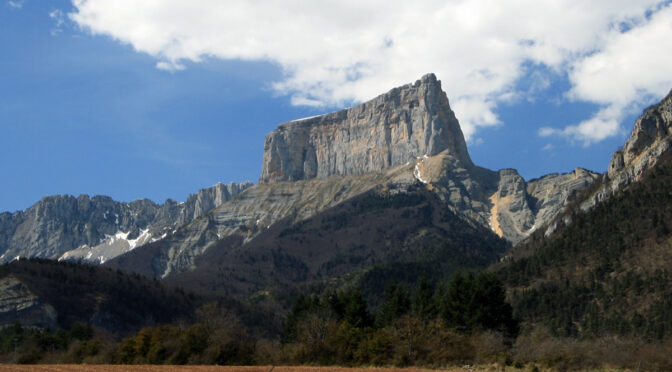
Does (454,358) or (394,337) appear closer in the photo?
(454,358)

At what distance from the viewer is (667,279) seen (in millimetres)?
148000

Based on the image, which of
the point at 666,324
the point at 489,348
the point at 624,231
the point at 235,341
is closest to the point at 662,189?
the point at 624,231

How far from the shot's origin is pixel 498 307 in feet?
330

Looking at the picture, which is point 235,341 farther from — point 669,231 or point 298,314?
point 669,231

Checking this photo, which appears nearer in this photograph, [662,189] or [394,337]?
[394,337]

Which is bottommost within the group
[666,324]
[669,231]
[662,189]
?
[666,324]

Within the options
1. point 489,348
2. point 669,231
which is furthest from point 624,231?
point 489,348

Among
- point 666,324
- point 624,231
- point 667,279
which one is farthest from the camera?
point 624,231

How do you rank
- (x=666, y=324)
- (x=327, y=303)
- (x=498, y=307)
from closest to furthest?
1. (x=498, y=307)
2. (x=327, y=303)
3. (x=666, y=324)

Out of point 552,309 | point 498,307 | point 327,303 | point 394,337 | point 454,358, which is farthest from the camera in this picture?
point 552,309

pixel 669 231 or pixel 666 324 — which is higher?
pixel 669 231

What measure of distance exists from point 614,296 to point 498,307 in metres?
68.3

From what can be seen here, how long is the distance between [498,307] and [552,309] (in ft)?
240

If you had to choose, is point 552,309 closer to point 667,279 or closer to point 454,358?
point 667,279
